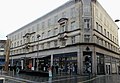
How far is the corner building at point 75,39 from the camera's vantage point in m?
42.2

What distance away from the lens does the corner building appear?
42.2 meters

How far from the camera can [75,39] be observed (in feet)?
143

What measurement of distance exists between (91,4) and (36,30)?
23701 mm

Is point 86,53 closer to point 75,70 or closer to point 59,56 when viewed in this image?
point 75,70

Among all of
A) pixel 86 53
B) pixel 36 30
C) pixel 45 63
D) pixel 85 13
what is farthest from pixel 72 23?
pixel 36 30

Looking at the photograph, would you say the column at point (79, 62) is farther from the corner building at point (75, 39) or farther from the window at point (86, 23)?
the window at point (86, 23)

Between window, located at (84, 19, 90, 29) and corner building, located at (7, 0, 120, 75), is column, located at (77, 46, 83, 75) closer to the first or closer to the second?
corner building, located at (7, 0, 120, 75)

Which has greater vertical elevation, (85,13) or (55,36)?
(85,13)

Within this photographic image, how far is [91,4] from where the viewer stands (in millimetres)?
43438

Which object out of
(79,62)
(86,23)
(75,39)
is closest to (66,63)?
(79,62)

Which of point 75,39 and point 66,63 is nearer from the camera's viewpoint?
point 75,39

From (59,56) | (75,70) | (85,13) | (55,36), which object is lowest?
(75,70)

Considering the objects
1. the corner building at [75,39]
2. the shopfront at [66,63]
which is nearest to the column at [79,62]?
the corner building at [75,39]

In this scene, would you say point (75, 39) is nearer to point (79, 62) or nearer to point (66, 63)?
point (79, 62)
